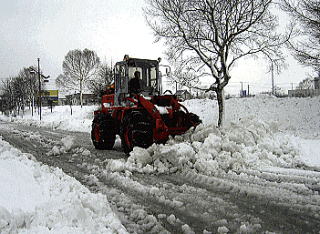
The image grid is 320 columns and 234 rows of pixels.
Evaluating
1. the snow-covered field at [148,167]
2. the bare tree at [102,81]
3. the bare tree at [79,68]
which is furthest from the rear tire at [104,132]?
the bare tree at [79,68]

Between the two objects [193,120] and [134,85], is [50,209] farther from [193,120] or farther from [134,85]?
[134,85]

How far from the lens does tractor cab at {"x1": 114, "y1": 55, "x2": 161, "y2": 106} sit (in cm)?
820

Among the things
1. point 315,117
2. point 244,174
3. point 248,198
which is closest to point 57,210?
point 248,198

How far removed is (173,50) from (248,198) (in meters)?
11.6

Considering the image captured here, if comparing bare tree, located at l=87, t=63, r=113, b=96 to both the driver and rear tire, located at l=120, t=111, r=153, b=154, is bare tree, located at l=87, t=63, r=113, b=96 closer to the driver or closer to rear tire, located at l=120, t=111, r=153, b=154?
the driver

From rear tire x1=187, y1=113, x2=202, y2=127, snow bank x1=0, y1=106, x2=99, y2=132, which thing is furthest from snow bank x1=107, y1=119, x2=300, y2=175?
snow bank x1=0, y1=106, x2=99, y2=132

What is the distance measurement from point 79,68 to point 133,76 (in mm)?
41421

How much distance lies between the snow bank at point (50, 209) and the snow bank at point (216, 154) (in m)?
2.04

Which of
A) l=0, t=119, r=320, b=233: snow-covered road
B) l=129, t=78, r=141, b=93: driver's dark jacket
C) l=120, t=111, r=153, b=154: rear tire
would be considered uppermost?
l=129, t=78, r=141, b=93: driver's dark jacket

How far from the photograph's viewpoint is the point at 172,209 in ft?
12.1

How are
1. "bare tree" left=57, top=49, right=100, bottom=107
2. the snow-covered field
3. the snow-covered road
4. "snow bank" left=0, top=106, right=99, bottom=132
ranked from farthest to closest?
"bare tree" left=57, top=49, right=100, bottom=107 → "snow bank" left=0, top=106, right=99, bottom=132 → the snow-covered road → the snow-covered field

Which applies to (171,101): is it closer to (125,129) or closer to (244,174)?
(125,129)

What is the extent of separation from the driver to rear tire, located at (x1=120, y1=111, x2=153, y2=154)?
927 mm

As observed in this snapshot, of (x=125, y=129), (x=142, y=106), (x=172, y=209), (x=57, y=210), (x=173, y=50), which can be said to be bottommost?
(x=172, y=209)
